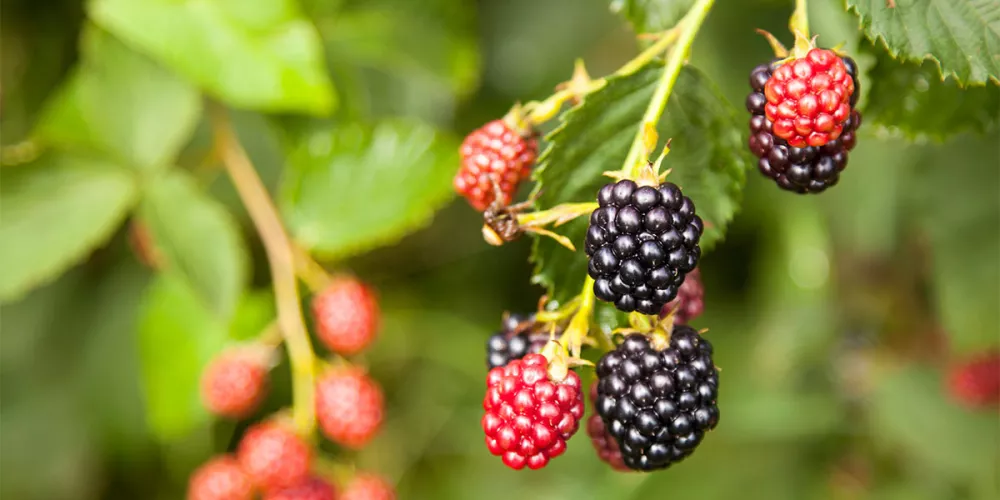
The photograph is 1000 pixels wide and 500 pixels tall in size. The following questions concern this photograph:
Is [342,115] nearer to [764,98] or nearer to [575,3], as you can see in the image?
[575,3]

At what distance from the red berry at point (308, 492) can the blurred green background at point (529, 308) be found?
0.42 m

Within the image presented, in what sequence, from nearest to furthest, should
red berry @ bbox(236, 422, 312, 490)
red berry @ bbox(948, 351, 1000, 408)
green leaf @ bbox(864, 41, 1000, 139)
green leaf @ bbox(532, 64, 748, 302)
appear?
green leaf @ bbox(532, 64, 748, 302) < green leaf @ bbox(864, 41, 1000, 139) < red berry @ bbox(236, 422, 312, 490) < red berry @ bbox(948, 351, 1000, 408)

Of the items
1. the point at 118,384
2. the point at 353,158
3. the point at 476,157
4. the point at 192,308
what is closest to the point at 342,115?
the point at 353,158

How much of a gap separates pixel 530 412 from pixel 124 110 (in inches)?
44.5

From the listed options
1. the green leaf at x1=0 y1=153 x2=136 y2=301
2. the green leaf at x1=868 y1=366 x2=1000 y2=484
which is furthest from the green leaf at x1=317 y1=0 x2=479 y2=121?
the green leaf at x1=868 y1=366 x2=1000 y2=484

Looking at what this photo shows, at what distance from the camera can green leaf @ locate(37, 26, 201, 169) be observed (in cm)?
153

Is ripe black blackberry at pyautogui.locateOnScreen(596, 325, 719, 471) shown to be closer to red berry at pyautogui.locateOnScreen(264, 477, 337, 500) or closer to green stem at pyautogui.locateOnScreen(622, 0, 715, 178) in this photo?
green stem at pyautogui.locateOnScreen(622, 0, 715, 178)

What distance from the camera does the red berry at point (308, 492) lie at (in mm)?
1373

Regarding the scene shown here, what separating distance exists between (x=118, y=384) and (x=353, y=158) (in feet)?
2.94

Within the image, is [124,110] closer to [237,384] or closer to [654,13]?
[237,384]

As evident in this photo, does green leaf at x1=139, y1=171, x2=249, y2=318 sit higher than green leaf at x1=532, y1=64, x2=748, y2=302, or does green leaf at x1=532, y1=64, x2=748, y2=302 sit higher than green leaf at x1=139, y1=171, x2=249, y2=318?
green leaf at x1=532, y1=64, x2=748, y2=302

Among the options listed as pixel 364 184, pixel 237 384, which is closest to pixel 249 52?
pixel 364 184

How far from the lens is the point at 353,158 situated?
1.57m

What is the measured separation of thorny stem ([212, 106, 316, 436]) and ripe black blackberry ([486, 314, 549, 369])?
61 cm
